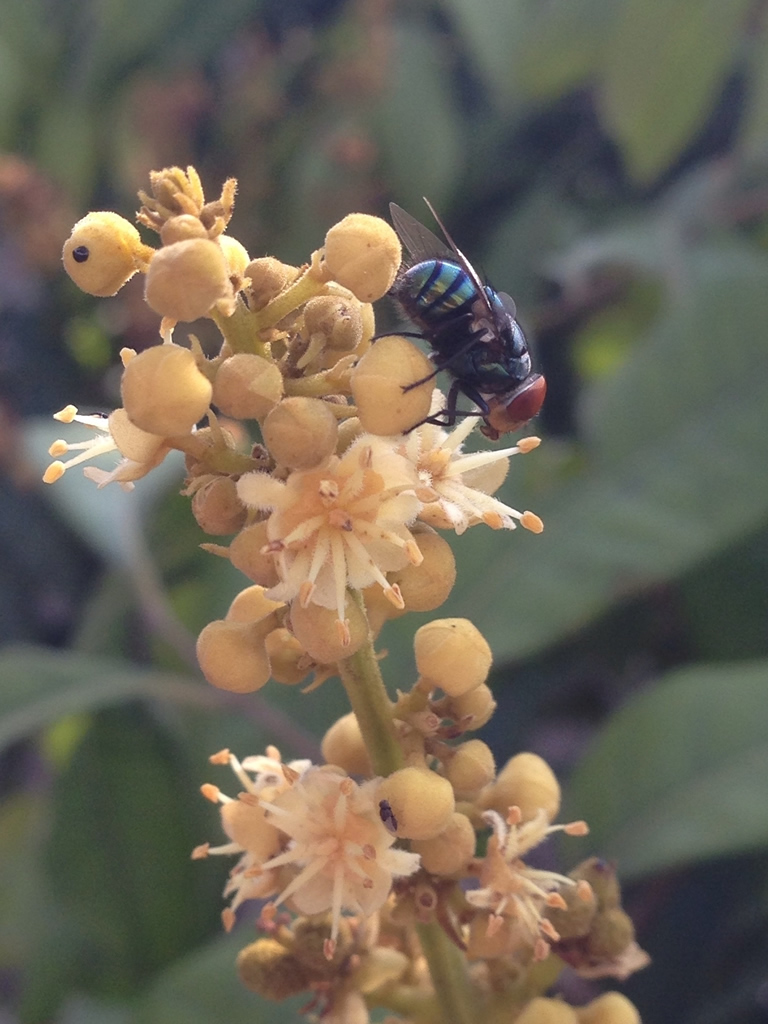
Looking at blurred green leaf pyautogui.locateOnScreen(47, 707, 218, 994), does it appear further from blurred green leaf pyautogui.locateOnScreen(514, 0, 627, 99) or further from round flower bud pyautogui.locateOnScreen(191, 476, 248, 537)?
blurred green leaf pyautogui.locateOnScreen(514, 0, 627, 99)

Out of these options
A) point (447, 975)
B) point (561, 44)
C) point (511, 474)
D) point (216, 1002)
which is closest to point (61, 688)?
point (216, 1002)

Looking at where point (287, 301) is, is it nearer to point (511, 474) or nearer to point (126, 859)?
point (511, 474)

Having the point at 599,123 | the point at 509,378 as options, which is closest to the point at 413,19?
the point at 599,123

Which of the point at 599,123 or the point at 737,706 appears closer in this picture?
the point at 737,706

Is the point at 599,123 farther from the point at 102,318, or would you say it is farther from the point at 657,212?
the point at 102,318

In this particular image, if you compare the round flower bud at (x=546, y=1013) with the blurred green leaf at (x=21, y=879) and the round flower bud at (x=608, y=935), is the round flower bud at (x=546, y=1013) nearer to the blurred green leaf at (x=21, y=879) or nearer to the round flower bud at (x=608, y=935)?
the round flower bud at (x=608, y=935)
